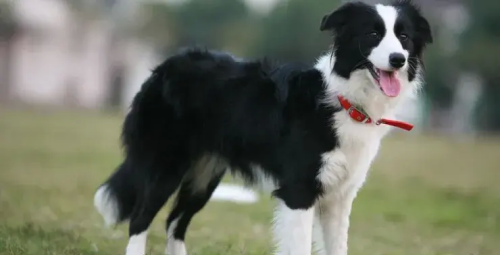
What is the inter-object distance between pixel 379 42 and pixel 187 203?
2.46m

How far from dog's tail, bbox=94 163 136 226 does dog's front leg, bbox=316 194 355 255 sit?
179 centimetres

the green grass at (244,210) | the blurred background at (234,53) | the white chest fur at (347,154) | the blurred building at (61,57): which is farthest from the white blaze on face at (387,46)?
the blurred building at (61,57)

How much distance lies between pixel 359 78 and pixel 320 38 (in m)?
42.3

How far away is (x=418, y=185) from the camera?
585 inches

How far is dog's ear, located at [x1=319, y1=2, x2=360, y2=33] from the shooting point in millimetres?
5492

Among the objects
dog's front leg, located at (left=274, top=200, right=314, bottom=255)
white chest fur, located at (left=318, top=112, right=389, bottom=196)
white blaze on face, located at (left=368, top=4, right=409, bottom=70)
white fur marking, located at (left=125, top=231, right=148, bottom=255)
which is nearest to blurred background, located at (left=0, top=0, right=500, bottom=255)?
white fur marking, located at (left=125, top=231, right=148, bottom=255)

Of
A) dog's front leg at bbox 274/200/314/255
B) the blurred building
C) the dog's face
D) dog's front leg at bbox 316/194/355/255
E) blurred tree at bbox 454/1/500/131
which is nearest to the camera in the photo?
the dog's face

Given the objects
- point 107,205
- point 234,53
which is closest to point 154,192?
point 107,205

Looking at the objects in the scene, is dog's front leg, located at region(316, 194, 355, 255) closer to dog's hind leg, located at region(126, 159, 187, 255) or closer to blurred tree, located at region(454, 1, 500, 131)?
dog's hind leg, located at region(126, 159, 187, 255)

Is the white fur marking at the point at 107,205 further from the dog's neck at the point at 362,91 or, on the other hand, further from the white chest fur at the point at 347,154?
the dog's neck at the point at 362,91

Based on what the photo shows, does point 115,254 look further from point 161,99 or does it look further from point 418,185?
point 418,185

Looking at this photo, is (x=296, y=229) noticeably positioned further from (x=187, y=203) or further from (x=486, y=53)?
(x=486, y=53)

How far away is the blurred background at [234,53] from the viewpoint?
331 inches

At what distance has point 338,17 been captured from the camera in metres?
5.50
